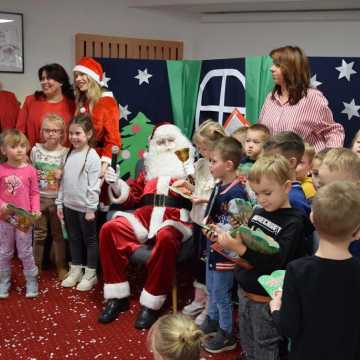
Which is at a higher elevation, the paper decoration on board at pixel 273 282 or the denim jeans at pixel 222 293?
the paper decoration on board at pixel 273 282

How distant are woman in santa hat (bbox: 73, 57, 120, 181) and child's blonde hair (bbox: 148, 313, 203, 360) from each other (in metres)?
2.26

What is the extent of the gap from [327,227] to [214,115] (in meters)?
2.74

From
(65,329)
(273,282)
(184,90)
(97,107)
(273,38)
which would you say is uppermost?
(273,38)

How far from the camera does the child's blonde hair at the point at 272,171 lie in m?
1.98

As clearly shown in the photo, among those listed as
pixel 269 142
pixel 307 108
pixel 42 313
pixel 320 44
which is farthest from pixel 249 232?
pixel 320 44

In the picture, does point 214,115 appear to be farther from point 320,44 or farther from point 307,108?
point 320,44

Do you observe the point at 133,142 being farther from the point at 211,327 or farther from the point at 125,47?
the point at 211,327

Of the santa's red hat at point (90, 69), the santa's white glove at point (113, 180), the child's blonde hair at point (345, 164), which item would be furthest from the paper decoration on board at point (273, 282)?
the santa's red hat at point (90, 69)

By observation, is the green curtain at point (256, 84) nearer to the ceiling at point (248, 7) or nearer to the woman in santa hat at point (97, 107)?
the woman in santa hat at point (97, 107)

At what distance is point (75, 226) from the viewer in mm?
3543

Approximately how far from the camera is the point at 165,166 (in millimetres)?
3369

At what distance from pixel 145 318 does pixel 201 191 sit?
0.87 meters

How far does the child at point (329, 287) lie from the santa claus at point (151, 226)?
1557mm

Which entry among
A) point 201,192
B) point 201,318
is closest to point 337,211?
point 201,192
